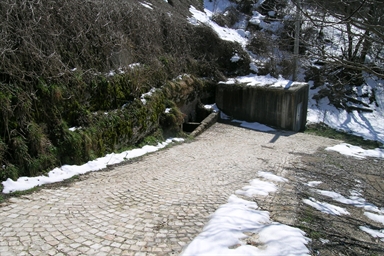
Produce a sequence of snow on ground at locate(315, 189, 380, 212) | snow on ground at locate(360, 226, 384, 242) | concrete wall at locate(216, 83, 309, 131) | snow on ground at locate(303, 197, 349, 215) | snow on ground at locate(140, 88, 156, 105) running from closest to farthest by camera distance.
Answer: snow on ground at locate(360, 226, 384, 242)
snow on ground at locate(303, 197, 349, 215)
snow on ground at locate(315, 189, 380, 212)
snow on ground at locate(140, 88, 156, 105)
concrete wall at locate(216, 83, 309, 131)

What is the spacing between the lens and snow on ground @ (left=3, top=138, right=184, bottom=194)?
17.7ft

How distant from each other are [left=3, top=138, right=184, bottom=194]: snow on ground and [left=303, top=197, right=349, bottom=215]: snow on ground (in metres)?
4.37

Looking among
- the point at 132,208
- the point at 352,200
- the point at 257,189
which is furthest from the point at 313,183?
the point at 132,208

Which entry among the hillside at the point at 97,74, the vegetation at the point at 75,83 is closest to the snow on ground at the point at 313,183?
the hillside at the point at 97,74

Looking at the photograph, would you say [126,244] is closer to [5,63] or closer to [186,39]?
[5,63]

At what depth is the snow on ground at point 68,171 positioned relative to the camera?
5.39 meters

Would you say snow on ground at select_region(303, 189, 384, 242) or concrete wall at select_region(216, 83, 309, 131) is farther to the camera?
concrete wall at select_region(216, 83, 309, 131)

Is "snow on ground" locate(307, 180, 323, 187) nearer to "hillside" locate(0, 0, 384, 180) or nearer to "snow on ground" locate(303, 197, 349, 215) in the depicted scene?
"snow on ground" locate(303, 197, 349, 215)

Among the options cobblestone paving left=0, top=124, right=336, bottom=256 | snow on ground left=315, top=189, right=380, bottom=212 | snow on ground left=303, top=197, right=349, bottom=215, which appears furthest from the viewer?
snow on ground left=315, top=189, right=380, bottom=212

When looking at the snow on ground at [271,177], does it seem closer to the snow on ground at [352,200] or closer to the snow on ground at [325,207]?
the snow on ground at [352,200]

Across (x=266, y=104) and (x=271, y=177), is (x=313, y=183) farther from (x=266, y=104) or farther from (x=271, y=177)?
(x=266, y=104)

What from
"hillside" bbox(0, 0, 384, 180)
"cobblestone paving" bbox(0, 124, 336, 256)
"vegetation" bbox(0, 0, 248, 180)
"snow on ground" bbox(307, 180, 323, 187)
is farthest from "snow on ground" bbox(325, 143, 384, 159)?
"vegetation" bbox(0, 0, 248, 180)

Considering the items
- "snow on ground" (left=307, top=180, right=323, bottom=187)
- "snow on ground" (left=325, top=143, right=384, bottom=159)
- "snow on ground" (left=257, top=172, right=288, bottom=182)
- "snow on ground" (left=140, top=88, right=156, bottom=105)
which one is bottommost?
"snow on ground" (left=325, top=143, right=384, bottom=159)

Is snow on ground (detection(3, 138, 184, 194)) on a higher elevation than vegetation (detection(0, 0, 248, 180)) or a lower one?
lower
